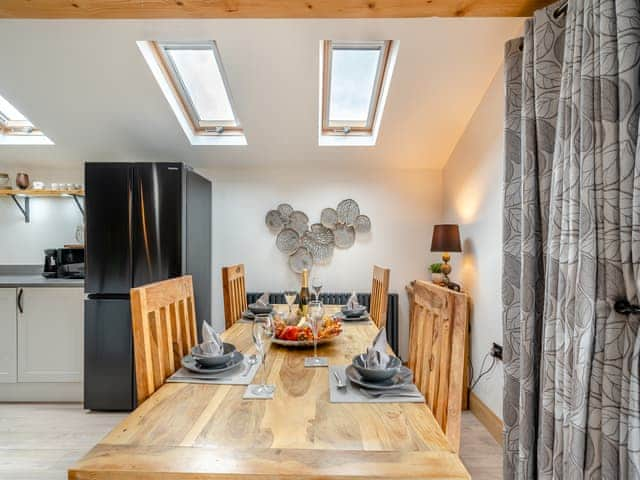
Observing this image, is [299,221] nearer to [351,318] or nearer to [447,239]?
[447,239]

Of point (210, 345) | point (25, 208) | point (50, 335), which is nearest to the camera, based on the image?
point (210, 345)

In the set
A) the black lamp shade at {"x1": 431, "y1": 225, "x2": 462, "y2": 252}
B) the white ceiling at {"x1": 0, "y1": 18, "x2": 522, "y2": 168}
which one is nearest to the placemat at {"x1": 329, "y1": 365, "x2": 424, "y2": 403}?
the black lamp shade at {"x1": 431, "y1": 225, "x2": 462, "y2": 252}

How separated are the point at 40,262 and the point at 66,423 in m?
1.69

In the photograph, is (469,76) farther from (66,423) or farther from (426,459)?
(66,423)

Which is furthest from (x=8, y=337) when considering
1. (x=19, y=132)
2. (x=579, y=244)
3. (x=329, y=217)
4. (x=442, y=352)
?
(x=579, y=244)

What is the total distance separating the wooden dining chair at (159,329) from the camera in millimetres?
1188

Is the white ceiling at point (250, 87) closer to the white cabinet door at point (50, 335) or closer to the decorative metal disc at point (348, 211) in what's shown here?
the decorative metal disc at point (348, 211)

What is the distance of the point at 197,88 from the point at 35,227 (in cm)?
217

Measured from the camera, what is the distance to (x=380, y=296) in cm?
239

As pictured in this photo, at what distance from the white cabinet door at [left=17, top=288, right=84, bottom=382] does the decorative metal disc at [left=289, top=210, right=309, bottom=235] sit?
190cm

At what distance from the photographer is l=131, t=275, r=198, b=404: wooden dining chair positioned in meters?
1.19

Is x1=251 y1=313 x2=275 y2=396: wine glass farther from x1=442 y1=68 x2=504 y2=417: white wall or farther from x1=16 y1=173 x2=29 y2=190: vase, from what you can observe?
x1=16 y1=173 x2=29 y2=190: vase

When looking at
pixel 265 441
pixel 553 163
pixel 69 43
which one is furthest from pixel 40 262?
pixel 553 163

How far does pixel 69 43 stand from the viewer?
2.28 m
